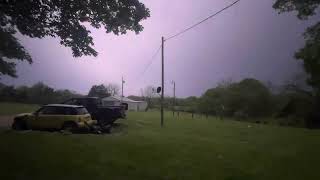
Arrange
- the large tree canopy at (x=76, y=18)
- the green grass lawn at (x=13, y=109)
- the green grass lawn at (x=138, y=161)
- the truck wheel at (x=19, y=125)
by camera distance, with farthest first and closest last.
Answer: the green grass lawn at (x=13, y=109), the truck wheel at (x=19, y=125), the large tree canopy at (x=76, y=18), the green grass lawn at (x=138, y=161)

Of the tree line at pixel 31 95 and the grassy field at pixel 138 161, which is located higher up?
the tree line at pixel 31 95

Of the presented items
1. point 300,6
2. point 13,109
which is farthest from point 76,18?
point 13,109

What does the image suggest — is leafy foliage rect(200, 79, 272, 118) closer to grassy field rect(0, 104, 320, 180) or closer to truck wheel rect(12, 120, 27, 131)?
truck wheel rect(12, 120, 27, 131)

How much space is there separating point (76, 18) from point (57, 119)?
619 cm

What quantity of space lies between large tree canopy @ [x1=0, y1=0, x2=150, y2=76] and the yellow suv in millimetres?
4276

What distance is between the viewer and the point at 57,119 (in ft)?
64.6

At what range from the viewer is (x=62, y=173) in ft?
29.6

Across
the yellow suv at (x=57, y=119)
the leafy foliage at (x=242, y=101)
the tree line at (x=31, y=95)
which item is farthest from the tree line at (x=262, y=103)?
the yellow suv at (x=57, y=119)

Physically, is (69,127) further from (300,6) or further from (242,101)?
(242,101)

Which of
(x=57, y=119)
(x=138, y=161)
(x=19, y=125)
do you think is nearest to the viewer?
(x=138, y=161)

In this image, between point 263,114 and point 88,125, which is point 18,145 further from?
point 263,114

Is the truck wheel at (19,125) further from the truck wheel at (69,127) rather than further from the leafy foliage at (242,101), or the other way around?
the leafy foliage at (242,101)

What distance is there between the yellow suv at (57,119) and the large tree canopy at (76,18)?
14.0 ft

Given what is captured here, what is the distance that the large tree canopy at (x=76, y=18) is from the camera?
1520 cm
